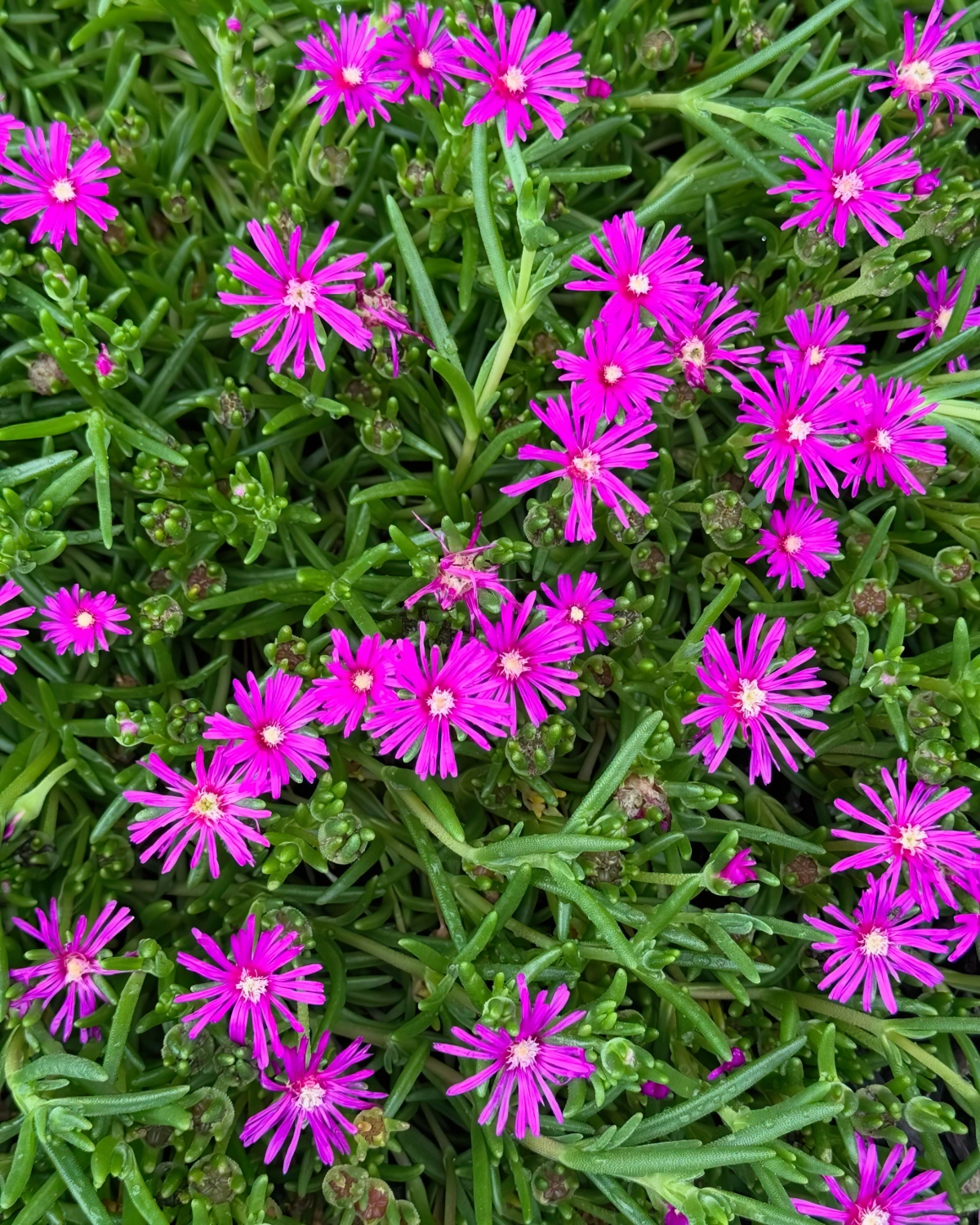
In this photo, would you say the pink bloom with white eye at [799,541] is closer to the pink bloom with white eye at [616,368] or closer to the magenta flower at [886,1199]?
the pink bloom with white eye at [616,368]

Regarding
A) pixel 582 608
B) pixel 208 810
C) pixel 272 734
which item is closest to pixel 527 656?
pixel 582 608

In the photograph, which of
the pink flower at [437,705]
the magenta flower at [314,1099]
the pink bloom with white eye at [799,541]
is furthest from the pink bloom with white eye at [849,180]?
the magenta flower at [314,1099]

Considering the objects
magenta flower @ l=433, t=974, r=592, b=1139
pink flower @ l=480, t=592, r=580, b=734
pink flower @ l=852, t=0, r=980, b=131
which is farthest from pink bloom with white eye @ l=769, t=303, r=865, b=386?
magenta flower @ l=433, t=974, r=592, b=1139

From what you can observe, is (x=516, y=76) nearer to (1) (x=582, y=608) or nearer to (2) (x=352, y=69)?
(2) (x=352, y=69)

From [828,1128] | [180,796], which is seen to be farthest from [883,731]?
[180,796]

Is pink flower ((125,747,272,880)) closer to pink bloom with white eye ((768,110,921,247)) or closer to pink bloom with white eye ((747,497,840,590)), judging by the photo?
pink bloom with white eye ((747,497,840,590))

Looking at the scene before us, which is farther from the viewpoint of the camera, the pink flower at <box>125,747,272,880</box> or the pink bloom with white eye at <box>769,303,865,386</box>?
the pink bloom with white eye at <box>769,303,865,386</box>
